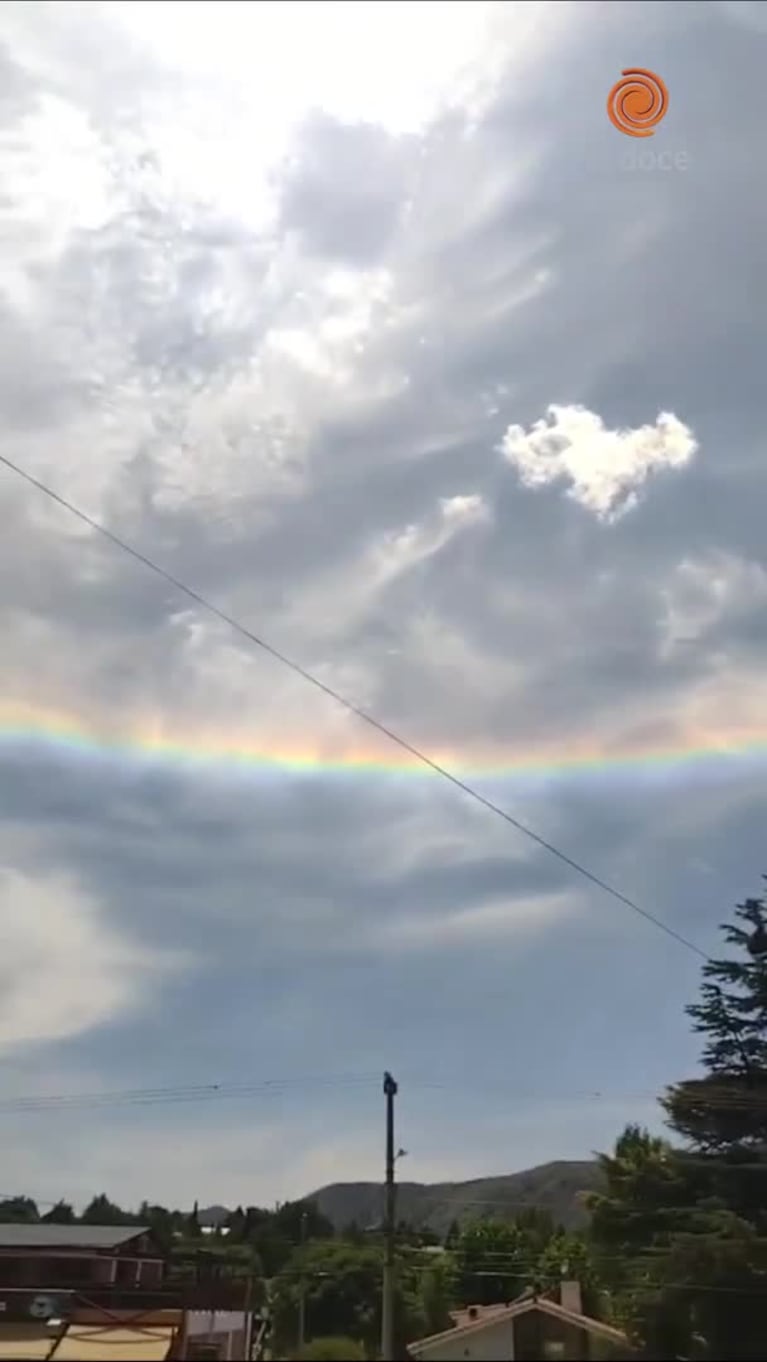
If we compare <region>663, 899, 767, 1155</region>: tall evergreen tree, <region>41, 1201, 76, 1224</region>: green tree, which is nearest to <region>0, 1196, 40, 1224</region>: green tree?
<region>41, 1201, 76, 1224</region>: green tree

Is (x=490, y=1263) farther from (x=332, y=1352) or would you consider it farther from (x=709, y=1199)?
(x=332, y=1352)

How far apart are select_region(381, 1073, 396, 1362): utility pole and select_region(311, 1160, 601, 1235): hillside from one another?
2.64 meters

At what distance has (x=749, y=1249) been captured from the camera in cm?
2969

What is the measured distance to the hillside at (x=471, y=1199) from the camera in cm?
3716

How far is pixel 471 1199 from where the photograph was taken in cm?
5700

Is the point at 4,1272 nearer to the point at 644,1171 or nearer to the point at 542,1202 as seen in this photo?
the point at 644,1171

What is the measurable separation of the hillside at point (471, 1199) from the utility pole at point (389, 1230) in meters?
2.64

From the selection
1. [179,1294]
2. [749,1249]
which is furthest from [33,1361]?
[749,1249]

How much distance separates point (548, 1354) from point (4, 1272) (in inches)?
1185

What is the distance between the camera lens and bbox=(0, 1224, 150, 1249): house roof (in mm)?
40281

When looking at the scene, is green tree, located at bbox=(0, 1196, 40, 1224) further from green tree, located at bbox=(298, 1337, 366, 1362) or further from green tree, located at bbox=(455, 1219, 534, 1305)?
green tree, located at bbox=(298, 1337, 366, 1362)

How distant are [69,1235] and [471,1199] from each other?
2147 cm

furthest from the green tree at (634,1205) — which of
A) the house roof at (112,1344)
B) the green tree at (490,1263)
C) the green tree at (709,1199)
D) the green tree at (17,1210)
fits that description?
the green tree at (17,1210)

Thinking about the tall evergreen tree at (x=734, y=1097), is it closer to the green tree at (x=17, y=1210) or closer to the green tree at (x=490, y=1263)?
the green tree at (x=490, y=1263)
